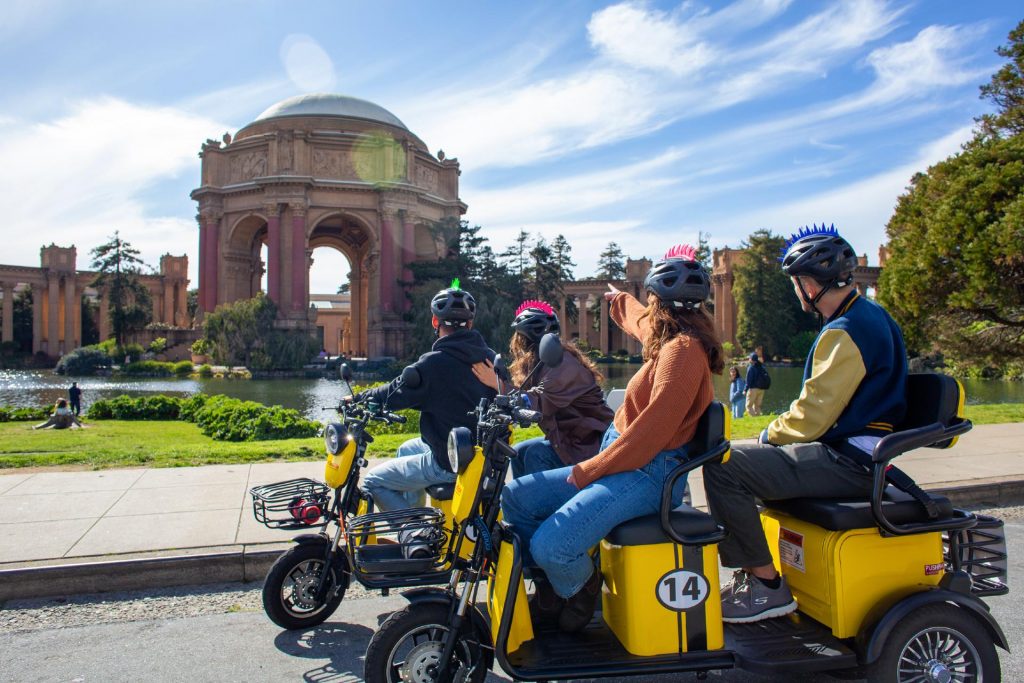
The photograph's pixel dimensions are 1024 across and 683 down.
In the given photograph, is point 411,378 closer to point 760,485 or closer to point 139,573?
point 760,485

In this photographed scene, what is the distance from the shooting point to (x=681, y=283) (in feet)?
12.5

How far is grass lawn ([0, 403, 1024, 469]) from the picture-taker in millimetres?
10625

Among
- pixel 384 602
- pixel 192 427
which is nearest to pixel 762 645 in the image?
pixel 384 602

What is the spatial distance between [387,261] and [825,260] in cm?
5848

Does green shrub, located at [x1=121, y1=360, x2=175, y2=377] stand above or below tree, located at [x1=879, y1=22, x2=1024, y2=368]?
below

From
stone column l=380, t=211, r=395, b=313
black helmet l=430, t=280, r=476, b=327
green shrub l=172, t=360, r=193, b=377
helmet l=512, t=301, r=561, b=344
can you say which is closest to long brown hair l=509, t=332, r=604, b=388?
helmet l=512, t=301, r=561, b=344

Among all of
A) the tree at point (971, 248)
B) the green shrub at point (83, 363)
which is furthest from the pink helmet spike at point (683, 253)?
the green shrub at point (83, 363)

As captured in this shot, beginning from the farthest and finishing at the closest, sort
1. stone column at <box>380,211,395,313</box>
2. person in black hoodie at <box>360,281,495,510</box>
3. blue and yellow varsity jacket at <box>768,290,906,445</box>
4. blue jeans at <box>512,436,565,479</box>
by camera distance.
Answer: stone column at <box>380,211,395,313</box>, blue jeans at <box>512,436,565,479</box>, person in black hoodie at <box>360,281,495,510</box>, blue and yellow varsity jacket at <box>768,290,906,445</box>

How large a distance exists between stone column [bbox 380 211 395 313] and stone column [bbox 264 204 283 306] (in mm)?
8112

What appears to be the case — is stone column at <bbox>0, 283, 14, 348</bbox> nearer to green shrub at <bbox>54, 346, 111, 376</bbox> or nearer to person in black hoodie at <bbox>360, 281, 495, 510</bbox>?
green shrub at <bbox>54, 346, 111, 376</bbox>

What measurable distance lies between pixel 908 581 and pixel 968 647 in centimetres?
37

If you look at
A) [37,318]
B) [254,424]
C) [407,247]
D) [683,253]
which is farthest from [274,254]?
[683,253]

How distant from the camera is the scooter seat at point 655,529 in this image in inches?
138

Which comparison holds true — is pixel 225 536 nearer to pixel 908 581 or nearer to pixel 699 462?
pixel 699 462
